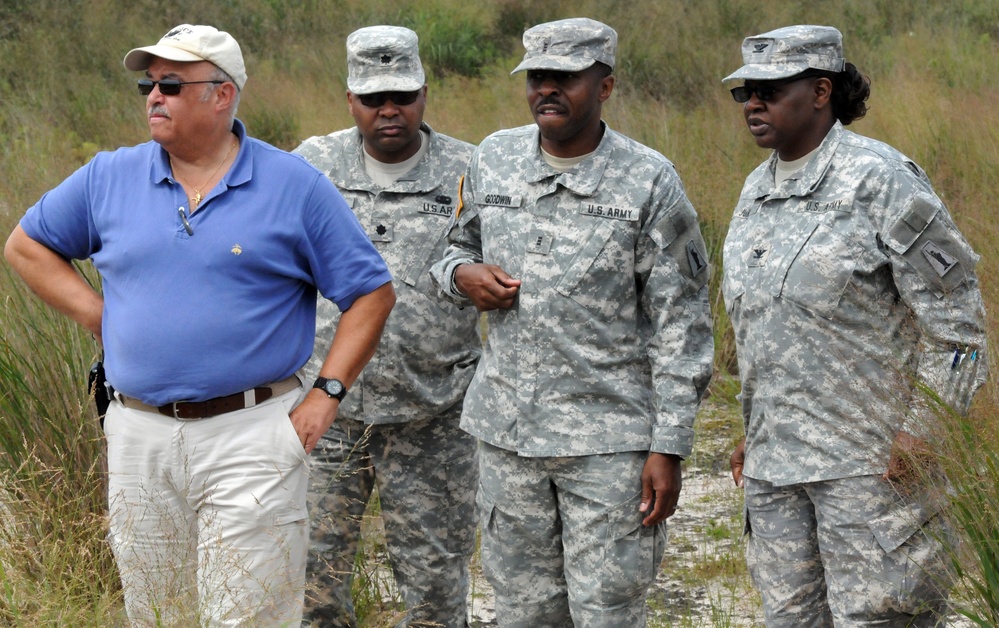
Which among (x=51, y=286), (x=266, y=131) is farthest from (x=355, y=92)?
(x=266, y=131)

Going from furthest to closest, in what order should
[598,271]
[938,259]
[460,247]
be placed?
[460,247] → [598,271] → [938,259]

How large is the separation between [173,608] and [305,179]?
113 cm

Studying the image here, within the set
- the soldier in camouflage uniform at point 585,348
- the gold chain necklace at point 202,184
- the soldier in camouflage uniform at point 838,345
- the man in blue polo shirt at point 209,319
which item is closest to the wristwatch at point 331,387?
the man in blue polo shirt at point 209,319

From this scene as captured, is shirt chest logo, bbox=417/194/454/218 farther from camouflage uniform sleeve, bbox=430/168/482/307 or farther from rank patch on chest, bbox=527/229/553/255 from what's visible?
rank patch on chest, bbox=527/229/553/255

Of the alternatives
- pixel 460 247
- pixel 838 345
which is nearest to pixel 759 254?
pixel 838 345

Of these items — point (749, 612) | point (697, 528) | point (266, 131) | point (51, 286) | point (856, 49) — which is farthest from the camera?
point (856, 49)

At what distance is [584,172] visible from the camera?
134 inches

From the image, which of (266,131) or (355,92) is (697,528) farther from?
(266,131)

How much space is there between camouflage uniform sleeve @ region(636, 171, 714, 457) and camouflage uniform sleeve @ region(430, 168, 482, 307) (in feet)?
1.70

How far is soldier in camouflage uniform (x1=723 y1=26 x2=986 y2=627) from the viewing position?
3037mm

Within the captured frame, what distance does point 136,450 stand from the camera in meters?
3.22

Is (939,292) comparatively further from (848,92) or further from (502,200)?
(502,200)

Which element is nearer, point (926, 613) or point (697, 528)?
point (926, 613)

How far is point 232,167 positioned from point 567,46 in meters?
0.93
